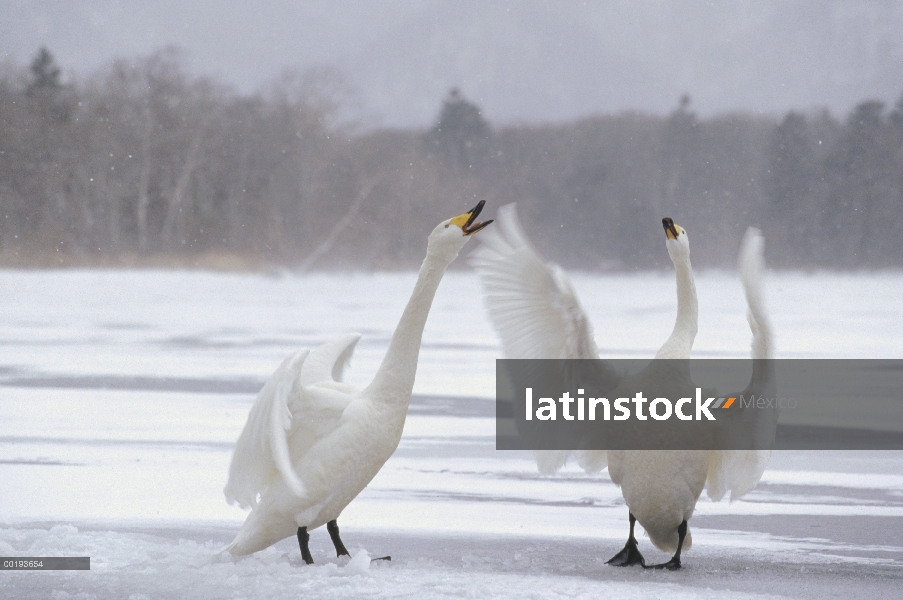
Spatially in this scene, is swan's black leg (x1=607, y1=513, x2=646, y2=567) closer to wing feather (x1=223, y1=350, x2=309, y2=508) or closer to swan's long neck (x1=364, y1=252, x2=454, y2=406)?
swan's long neck (x1=364, y1=252, x2=454, y2=406)

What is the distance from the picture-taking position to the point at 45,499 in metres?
4.42

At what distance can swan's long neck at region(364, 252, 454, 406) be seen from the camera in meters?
3.55

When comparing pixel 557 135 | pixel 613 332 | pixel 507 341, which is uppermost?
pixel 557 135

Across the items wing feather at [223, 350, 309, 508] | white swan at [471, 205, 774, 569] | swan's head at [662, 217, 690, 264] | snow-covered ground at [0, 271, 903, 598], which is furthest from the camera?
swan's head at [662, 217, 690, 264]

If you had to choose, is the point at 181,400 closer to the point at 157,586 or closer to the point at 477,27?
the point at 157,586

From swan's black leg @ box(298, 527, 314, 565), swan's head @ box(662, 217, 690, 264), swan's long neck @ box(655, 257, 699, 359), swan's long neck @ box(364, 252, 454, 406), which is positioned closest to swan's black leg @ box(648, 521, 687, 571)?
swan's long neck @ box(655, 257, 699, 359)

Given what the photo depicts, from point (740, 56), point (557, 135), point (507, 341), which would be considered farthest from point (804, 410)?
point (740, 56)

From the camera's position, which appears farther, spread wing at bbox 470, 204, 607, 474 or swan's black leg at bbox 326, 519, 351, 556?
spread wing at bbox 470, 204, 607, 474

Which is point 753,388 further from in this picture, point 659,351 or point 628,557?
point 628,557

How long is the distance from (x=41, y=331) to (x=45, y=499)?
8.82 m

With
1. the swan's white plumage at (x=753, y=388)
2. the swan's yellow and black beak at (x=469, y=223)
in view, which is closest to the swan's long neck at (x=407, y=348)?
the swan's yellow and black beak at (x=469, y=223)

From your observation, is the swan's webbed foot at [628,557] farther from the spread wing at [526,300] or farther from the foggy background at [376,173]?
the foggy background at [376,173]

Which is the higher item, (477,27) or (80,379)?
(477,27)

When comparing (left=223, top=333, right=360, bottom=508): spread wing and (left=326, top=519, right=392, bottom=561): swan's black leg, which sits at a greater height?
(left=223, top=333, right=360, bottom=508): spread wing
